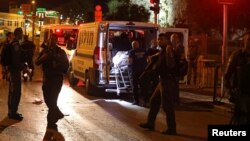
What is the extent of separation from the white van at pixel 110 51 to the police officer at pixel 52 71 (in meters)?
5.46

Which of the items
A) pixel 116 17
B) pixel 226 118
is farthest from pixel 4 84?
pixel 116 17

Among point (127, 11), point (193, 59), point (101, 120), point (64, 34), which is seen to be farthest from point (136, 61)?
point (127, 11)

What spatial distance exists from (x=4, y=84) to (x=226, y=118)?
33.0 feet

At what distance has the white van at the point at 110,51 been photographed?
51.2 feet

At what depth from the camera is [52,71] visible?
32.6ft

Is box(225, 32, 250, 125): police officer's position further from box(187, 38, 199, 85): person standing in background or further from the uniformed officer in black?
box(187, 38, 199, 85): person standing in background

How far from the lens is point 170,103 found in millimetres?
10227

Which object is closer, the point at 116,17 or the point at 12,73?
the point at 12,73

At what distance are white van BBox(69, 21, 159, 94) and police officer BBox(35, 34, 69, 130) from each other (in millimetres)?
5465

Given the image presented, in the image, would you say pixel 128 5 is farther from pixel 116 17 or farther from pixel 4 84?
pixel 4 84

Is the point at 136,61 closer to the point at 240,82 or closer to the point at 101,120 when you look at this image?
the point at 101,120

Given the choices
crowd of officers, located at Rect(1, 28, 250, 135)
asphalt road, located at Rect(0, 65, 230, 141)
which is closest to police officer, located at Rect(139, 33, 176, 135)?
crowd of officers, located at Rect(1, 28, 250, 135)

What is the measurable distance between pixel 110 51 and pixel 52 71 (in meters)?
6.15

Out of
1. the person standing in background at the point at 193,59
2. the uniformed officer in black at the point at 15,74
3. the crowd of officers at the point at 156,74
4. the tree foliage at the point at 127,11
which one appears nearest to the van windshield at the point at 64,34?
the person standing in background at the point at 193,59
